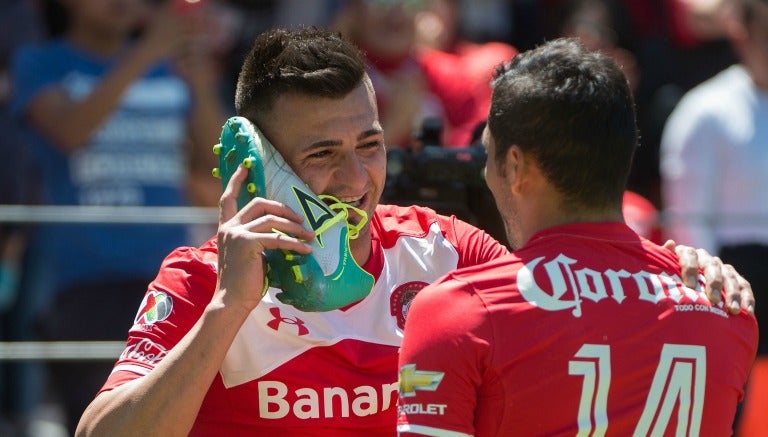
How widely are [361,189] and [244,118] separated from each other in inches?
12.4

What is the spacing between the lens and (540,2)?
8055mm

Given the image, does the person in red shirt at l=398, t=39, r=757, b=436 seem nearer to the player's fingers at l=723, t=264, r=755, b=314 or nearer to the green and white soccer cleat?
the player's fingers at l=723, t=264, r=755, b=314

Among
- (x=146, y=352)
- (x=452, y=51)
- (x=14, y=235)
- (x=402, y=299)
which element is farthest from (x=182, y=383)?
(x=452, y=51)

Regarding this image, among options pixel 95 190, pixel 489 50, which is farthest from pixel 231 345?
pixel 489 50

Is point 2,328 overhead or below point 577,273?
below

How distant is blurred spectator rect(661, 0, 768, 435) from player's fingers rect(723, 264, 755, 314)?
9.99 ft

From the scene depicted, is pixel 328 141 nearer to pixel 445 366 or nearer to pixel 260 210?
pixel 260 210

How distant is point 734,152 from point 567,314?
3.77 m

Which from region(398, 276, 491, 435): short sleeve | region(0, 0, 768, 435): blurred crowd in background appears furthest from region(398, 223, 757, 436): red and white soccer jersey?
region(0, 0, 768, 435): blurred crowd in background

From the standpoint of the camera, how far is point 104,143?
5.55m

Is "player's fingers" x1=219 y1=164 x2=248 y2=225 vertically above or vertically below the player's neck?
above

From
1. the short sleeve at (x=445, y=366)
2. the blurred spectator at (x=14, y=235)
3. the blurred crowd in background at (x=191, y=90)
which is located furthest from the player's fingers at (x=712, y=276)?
the blurred spectator at (x=14, y=235)

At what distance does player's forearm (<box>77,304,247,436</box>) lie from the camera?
8.66ft

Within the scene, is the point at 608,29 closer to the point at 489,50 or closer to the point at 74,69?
the point at 489,50
